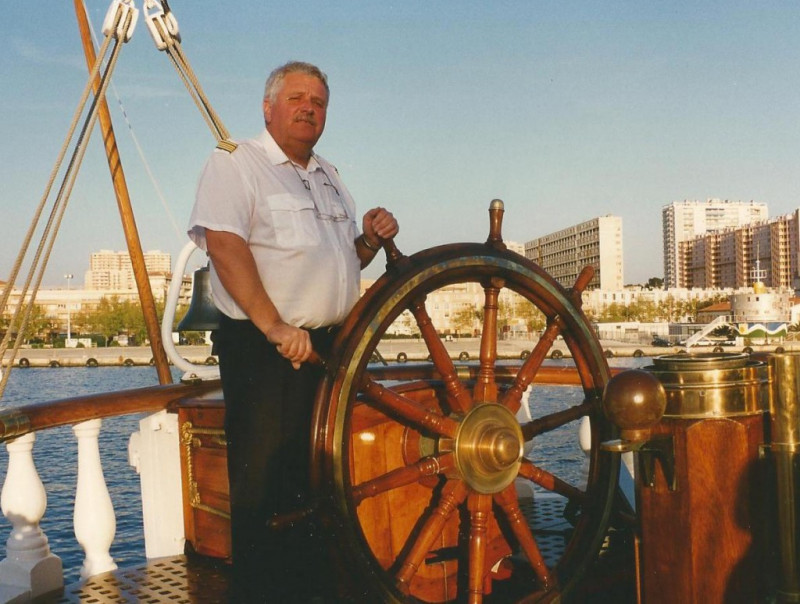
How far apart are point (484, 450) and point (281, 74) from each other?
92 cm

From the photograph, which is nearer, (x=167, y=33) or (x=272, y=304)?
(x=272, y=304)

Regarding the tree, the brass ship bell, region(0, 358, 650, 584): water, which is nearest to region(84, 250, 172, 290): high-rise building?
the tree

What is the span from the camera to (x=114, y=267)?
15912cm

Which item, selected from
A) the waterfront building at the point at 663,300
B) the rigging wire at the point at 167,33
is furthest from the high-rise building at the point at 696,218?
the rigging wire at the point at 167,33

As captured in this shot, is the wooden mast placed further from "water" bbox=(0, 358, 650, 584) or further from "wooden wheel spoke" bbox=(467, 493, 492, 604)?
"wooden wheel spoke" bbox=(467, 493, 492, 604)

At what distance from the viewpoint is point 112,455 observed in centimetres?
1374

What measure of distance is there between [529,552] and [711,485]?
567mm

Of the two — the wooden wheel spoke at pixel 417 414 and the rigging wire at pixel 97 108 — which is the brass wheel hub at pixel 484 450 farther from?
the rigging wire at pixel 97 108

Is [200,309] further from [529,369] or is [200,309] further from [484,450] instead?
[484,450]

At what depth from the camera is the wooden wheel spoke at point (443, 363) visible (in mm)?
1748

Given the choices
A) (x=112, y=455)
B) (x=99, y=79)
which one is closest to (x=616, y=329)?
(x=112, y=455)

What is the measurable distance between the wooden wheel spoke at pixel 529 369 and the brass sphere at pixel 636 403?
1.68 feet

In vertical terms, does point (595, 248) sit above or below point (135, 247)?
above

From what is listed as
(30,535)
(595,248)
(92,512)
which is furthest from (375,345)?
(595,248)
